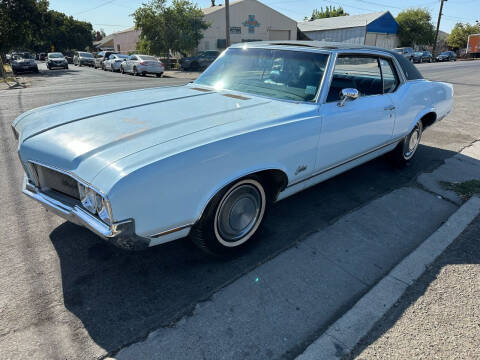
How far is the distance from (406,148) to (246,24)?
128 feet

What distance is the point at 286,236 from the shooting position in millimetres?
3172

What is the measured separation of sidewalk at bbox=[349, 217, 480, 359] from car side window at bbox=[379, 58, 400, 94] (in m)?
2.15

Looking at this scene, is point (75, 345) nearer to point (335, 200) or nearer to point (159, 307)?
point (159, 307)

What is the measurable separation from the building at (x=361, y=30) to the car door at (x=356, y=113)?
43.4 metres

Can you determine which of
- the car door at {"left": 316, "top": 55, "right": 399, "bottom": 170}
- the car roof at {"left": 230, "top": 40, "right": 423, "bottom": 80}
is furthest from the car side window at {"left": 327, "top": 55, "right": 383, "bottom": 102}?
the car roof at {"left": 230, "top": 40, "right": 423, "bottom": 80}

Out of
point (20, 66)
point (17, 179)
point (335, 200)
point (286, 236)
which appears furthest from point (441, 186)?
point (20, 66)

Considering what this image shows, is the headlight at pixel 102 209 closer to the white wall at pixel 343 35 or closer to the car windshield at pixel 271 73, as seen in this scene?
the car windshield at pixel 271 73

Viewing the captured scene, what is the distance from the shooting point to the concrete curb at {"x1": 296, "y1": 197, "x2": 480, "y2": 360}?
1998 millimetres

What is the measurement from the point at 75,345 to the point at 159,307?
0.51 meters

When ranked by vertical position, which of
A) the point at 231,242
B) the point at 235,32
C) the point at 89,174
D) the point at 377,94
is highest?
the point at 235,32

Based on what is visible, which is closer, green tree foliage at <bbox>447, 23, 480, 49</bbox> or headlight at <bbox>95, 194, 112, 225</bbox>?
headlight at <bbox>95, 194, 112, 225</bbox>

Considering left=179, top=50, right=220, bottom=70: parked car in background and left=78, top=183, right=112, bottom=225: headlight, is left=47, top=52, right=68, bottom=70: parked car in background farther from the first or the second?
left=78, top=183, right=112, bottom=225: headlight

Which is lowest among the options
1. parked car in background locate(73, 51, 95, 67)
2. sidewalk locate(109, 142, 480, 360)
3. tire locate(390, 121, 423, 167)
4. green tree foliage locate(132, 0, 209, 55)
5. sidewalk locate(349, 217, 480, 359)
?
sidewalk locate(349, 217, 480, 359)

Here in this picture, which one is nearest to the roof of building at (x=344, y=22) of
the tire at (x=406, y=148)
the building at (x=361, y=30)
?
the building at (x=361, y=30)
